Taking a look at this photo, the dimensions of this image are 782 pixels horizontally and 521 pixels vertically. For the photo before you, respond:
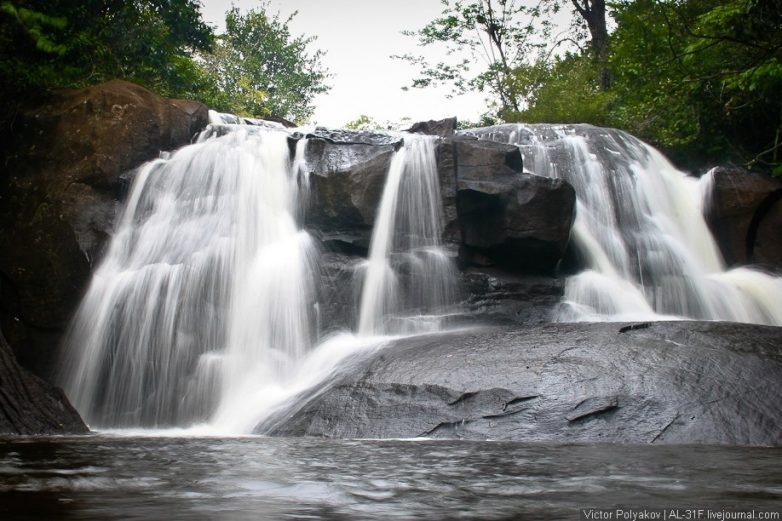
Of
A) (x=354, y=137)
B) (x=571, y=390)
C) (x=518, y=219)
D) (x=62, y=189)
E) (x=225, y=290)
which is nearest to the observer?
(x=571, y=390)

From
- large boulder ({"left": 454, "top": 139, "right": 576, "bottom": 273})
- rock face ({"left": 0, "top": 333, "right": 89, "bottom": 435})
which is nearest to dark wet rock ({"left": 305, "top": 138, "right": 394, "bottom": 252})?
large boulder ({"left": 454, "top": 139, "right": 576, "bottom": 273})

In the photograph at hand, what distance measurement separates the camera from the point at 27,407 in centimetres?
616

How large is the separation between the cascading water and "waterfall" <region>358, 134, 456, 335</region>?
73.3 inches

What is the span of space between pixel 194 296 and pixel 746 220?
9.80m

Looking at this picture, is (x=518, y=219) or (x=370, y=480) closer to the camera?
(x=370, y=480)

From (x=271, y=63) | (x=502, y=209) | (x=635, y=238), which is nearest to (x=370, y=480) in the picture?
(x=502, y=209)

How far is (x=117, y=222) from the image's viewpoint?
10211 mm

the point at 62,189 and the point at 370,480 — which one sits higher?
the point at 62,189

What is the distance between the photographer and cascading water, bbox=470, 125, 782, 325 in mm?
9844

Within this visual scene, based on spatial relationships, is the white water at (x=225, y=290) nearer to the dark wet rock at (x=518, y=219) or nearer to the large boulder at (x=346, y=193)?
the large boulder at (x=346, y=193)

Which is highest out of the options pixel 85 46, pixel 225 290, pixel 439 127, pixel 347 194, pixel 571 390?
pixel 85 46

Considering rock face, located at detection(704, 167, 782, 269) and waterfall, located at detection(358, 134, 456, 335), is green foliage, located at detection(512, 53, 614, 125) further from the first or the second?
waterfall, located at detection(358, 134, 456, 335)

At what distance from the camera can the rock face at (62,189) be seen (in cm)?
966

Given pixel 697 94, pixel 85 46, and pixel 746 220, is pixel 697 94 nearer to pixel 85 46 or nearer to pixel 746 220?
pixel 746 220
